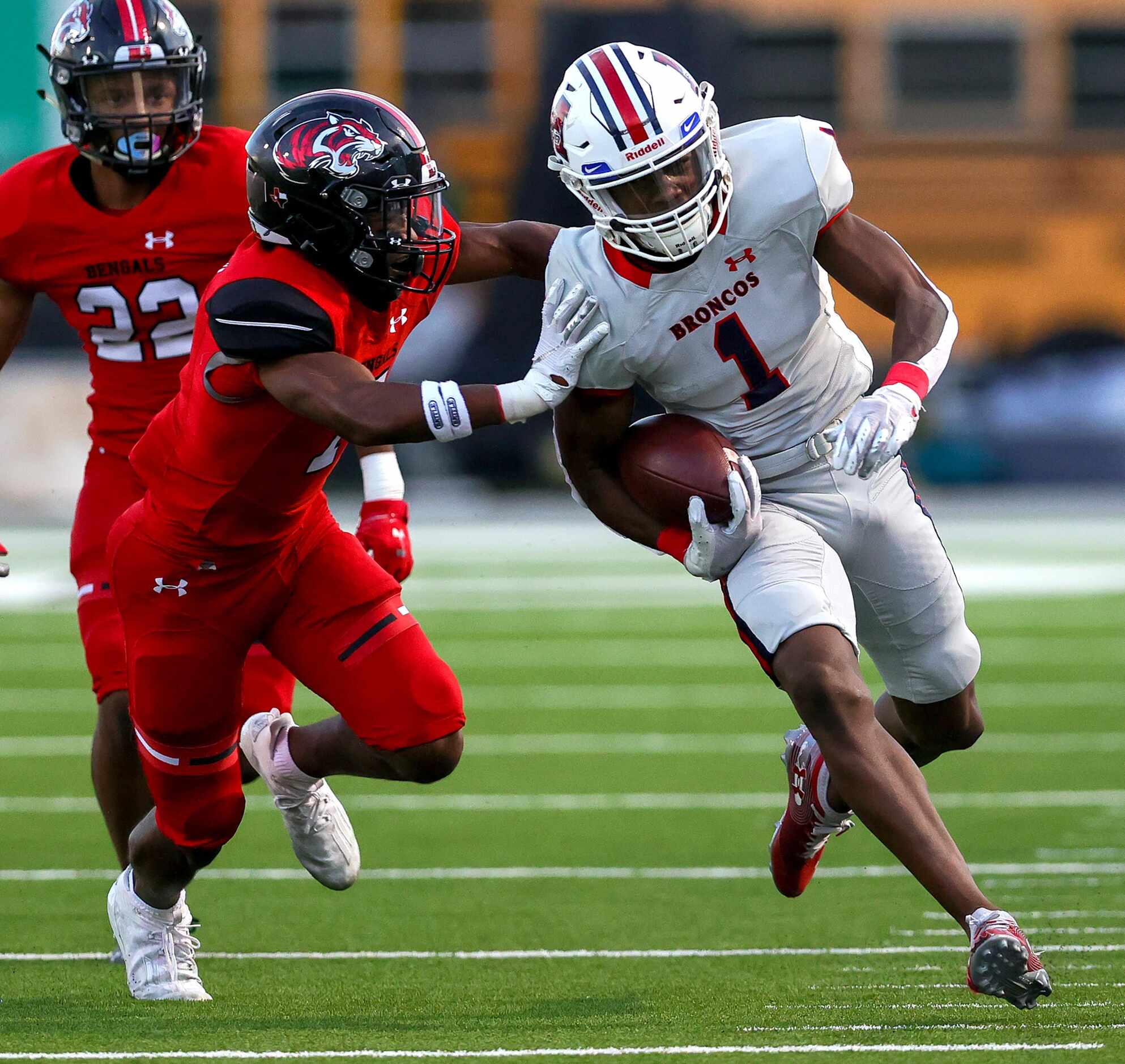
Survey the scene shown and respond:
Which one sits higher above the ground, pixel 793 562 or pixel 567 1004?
pixel 793 562

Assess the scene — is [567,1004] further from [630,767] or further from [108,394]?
[630,767]

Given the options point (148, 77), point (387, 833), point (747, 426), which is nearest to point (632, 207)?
point (747, 426)

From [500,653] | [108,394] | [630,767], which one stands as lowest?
[500,653]

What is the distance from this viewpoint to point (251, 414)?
355cm

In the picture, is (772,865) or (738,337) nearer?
(738,337)

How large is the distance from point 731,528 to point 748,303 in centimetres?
44

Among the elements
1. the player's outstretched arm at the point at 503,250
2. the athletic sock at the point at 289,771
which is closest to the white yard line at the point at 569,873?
the athletic sock at the point at 289,771

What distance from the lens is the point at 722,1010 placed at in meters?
3.51

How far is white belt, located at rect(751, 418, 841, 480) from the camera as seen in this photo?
12.8 ft

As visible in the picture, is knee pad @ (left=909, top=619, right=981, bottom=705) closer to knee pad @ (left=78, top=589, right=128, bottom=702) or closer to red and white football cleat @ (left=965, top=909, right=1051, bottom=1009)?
red and white football cleat @ (left=965, top=909, right=1051, bottom=1009)

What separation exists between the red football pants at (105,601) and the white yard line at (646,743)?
2.62 meters

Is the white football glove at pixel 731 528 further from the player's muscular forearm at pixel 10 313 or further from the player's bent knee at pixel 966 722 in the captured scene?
the player's muscular forearm at pixel 10 313

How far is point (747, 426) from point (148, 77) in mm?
1544

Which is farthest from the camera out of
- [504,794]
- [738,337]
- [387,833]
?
[504,794]
